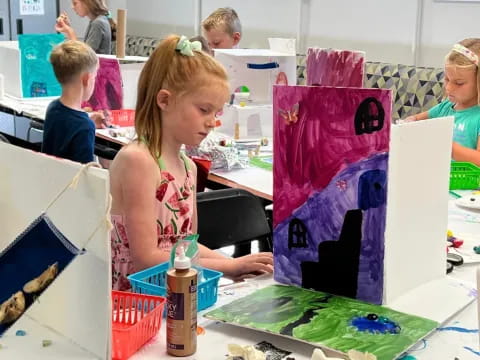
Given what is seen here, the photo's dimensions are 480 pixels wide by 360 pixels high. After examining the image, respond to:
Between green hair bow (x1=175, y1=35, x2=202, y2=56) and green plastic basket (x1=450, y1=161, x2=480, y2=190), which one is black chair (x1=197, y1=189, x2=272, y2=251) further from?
green plastic basket (x1=450, y1=161, x2=480, y2=190)

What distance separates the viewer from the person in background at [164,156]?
1.68m

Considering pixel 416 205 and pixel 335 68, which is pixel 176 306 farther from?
pixel 335 68

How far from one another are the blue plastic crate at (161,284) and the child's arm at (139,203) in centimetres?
14

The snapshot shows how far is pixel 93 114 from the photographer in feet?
12.1

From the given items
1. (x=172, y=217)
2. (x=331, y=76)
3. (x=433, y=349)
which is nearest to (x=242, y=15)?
(x=331, y=76)

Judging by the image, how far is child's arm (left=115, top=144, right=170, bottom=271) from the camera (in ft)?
5.46

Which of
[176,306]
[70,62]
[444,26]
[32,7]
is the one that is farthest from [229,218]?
[32,7]

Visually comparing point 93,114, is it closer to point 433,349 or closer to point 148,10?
point 433,349

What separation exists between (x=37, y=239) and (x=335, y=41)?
4.66 metres

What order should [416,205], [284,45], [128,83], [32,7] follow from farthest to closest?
[32,7], [128,83], [284,45], [416,205]

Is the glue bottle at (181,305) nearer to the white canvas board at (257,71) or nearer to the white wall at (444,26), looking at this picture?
the white canvas board at (257,71)

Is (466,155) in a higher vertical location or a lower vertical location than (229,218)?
higher

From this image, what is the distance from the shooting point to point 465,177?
101 inches

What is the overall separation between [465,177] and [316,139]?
1.22 m
